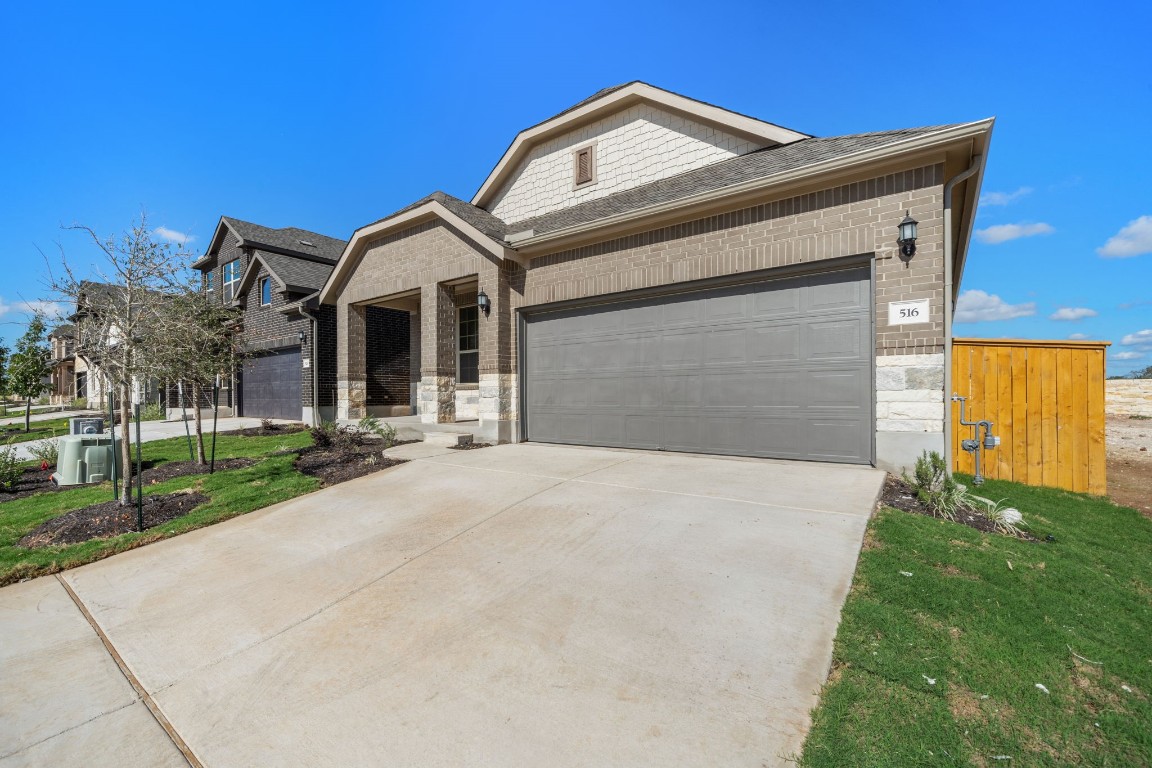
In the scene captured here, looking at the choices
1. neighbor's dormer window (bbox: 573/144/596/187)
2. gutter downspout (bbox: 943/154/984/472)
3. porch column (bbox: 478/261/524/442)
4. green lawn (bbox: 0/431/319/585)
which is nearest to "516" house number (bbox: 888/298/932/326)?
gutter downspout (bbox: 943/154/984/472)

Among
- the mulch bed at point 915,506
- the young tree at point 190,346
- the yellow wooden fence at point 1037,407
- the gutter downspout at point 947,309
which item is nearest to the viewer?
the mulch bed at point 915,506

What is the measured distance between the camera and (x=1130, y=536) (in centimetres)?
523

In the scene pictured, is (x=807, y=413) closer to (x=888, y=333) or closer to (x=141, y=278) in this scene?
(x=888, y=333)

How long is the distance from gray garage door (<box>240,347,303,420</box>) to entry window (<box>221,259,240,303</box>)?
141 inches

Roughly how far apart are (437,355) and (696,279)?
19.1 ft

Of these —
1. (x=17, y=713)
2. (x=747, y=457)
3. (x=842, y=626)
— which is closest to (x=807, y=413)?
(x=747, y=457)

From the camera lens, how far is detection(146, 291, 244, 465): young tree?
7410 millimetres

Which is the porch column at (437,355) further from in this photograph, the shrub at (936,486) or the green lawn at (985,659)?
the green lawn at (985,659)

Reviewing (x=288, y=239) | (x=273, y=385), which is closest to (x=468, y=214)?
(x=273, y=385)

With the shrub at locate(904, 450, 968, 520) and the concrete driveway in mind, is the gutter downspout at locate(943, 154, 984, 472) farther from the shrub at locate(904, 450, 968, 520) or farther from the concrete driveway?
the concrete driveway

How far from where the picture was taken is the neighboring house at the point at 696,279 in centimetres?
611

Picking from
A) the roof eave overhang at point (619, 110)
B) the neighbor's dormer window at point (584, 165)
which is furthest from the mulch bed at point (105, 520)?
the roof eave overhang at point (619, 110)

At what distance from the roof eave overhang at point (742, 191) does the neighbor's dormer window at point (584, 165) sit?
280 centimetres

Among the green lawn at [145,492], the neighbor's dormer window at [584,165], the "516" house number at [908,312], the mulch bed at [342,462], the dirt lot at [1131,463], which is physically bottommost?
the dirt lot at [1131,463]
